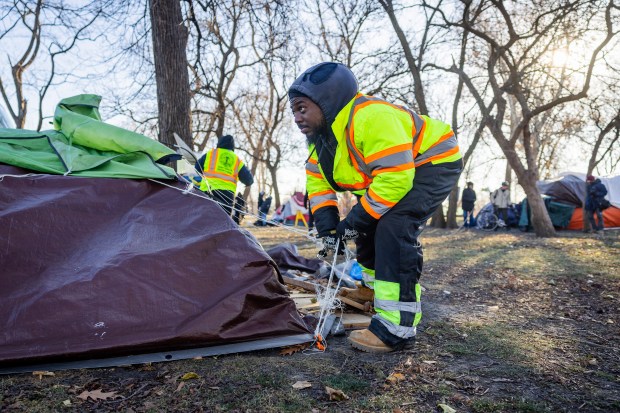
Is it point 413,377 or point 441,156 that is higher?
point 441,156

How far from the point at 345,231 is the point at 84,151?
6.03ft

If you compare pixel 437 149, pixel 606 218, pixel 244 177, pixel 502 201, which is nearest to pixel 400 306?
pixel 437 149

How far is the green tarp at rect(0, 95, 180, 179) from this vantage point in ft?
9.05

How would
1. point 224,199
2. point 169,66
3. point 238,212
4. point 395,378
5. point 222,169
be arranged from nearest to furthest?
point 395,378 → point 238,212 → point 224,199 → point 169,66 → point 222,169

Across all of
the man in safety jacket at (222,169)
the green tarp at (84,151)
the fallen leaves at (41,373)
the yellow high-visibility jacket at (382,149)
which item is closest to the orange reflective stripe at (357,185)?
the yellow high-visibility jacket at (382,149)

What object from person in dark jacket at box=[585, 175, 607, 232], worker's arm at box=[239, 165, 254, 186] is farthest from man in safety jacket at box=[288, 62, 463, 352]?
person in dark jacket at box=[585, 175, 607, 232]

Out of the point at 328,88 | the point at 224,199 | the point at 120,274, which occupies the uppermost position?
the point at 328,88

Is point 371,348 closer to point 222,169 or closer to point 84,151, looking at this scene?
point 84,151

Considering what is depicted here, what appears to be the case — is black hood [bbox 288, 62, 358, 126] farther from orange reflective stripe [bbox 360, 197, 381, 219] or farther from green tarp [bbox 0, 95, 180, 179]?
green tarp [bbox 0, 95, 180, 179]

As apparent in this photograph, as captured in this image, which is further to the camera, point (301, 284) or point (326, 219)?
point (301, 284)

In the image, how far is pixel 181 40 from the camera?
5.56 meters

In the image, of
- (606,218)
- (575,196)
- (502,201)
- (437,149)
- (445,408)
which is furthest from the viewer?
(502,201)

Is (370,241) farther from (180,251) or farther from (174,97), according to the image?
(174,97)

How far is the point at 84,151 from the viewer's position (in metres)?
2.96
